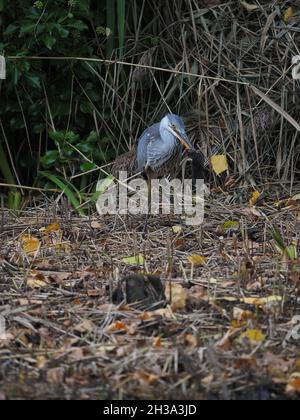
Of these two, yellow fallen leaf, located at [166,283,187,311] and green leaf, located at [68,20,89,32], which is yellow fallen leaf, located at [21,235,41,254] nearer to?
yellow fallen leaf, located at [166,283,187,311]

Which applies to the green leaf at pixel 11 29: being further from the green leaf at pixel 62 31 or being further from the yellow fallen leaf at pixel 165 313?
the yellow fallen leaf at pixel 165 313

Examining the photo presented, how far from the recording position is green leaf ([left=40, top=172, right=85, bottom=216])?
5.78 m

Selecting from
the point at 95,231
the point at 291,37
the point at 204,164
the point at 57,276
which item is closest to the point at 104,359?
the point at 57,276

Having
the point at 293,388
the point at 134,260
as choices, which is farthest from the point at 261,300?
the point at 134,260

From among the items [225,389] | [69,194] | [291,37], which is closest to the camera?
[225,389]

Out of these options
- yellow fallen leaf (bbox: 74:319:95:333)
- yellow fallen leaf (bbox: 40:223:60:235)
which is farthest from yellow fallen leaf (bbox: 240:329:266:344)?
yellow fallen leaf (bbox: 40:223:60:235)

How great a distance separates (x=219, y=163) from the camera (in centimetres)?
625

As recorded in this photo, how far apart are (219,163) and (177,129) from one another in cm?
49

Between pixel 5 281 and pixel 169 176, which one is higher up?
pixel 169 176

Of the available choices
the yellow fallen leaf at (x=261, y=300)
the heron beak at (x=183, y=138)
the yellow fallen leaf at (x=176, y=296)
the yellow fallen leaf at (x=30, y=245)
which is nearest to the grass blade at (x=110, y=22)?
the heron beak at (x=183, y=138)

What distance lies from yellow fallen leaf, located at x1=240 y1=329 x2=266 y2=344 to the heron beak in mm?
2481

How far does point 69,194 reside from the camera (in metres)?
5.87

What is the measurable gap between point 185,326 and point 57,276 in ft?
3.06

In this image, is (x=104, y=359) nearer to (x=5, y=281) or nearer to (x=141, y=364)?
(x=141, y=364)
